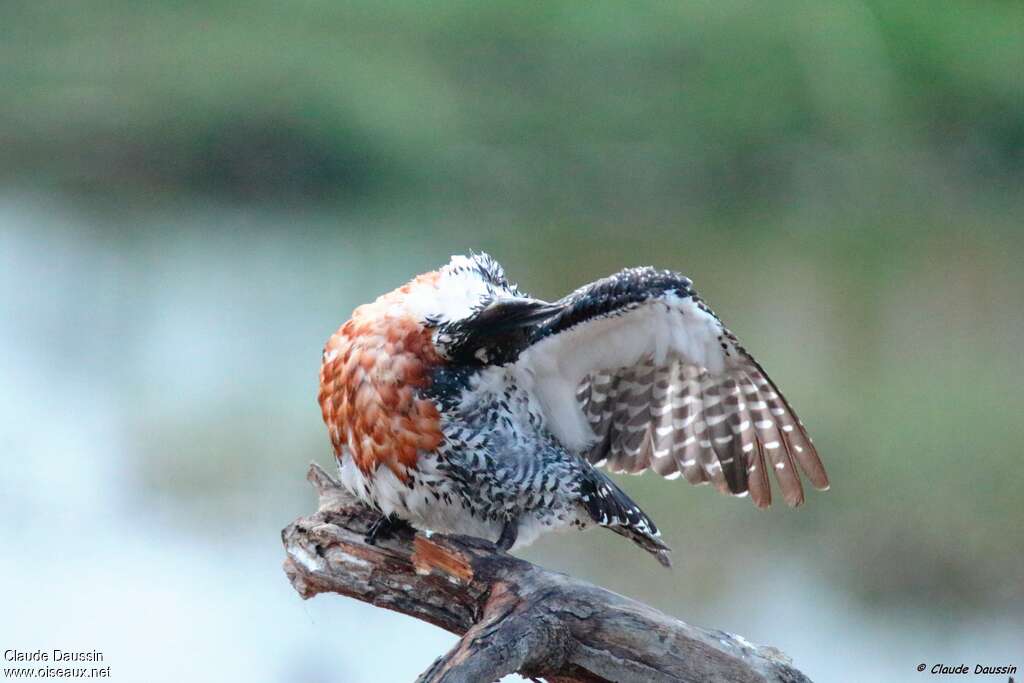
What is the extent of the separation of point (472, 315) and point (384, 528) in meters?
0.48

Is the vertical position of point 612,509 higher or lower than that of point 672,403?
lower

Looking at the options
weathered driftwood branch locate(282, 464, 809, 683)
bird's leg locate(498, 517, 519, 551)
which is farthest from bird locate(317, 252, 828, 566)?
weathered driftwood branch locate(282, 464, 809, 683)

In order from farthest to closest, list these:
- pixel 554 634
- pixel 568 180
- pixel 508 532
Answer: pixel 568 180
pixel 508 532
pixel 554 634

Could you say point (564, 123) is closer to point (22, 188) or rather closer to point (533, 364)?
point (22, 188)

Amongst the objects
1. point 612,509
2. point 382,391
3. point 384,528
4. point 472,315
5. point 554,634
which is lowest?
point 554,634

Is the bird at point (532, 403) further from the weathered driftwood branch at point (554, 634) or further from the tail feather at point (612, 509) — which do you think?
the weathered driftwood branch at point (554, 634)

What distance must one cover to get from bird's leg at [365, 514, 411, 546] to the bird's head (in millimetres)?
354

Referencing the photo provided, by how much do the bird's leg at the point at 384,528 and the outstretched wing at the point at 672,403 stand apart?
0.42 meters

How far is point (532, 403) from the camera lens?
288 cm

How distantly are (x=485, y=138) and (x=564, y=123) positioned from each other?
0.53m

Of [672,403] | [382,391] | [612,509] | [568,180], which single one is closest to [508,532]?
[612,509]

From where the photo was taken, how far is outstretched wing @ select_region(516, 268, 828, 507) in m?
2.81

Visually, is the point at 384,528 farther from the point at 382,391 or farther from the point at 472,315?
the point at 472,315

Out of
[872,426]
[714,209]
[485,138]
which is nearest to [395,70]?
[485,138]
